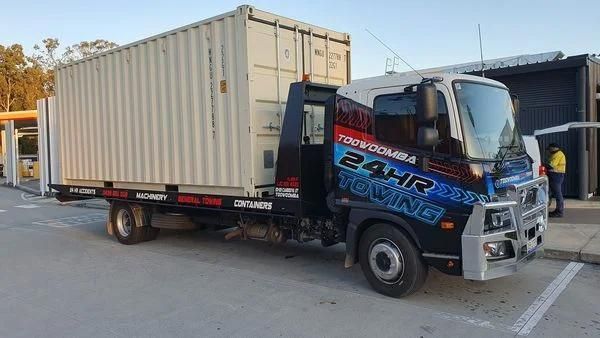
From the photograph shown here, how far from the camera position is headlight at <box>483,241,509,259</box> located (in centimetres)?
496

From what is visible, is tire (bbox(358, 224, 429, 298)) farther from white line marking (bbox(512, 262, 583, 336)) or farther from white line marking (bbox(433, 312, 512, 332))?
white line marking (bbox(512, 262, 583, 336))

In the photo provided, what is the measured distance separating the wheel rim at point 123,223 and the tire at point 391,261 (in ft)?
17.6

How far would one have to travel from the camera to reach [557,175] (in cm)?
1036

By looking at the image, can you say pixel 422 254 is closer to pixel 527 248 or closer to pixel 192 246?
pixel 527 248

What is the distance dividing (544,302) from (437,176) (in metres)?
1.86

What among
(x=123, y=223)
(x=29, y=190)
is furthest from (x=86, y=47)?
(x=123, y=223)

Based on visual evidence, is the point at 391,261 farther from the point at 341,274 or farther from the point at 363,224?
the point at 341,274

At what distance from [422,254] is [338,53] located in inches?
155

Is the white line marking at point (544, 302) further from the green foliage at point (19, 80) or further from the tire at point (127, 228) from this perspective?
the green foliage at point (19, 80)

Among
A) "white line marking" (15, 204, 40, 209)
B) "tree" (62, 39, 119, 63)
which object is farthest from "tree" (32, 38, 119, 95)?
"white line marking" (15, 204, 40, 209)

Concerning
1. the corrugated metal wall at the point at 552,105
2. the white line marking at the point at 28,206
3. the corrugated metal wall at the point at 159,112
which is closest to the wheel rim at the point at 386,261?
the corrugated metal wall at the point at 159,112

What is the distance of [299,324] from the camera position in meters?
4.98

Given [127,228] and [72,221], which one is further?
[72,221]

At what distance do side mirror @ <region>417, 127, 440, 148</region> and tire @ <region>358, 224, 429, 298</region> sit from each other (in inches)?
42.5
